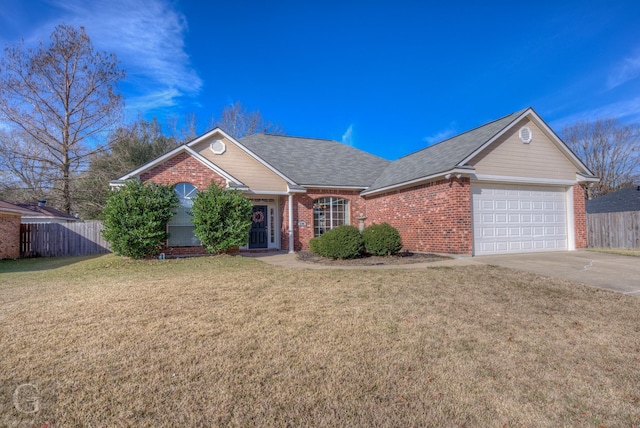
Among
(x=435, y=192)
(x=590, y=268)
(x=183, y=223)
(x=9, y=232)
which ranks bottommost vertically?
(x=590, y=268)

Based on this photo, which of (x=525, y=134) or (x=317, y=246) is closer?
(x=317, y=246)

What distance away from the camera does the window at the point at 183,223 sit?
12.0 metres

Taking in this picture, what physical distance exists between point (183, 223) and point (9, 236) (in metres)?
7.97

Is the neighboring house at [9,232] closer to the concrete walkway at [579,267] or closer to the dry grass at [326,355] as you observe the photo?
the dry grass at [326,355]

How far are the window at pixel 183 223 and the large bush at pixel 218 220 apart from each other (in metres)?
0.77

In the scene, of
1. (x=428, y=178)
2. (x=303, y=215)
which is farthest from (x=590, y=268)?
(x=303, y=215)

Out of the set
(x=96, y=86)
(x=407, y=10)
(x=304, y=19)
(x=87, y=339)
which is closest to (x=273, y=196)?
(x=304, y=19)

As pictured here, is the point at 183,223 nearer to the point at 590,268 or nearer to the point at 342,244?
the point at 342,244

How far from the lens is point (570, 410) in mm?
2535

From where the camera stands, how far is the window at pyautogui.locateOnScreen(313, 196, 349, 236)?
1498 cm

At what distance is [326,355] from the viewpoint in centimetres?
343

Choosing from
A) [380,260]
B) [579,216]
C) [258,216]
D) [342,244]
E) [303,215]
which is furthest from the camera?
[258,216]

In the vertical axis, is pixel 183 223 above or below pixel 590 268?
above

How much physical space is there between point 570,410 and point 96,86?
25.4 m
